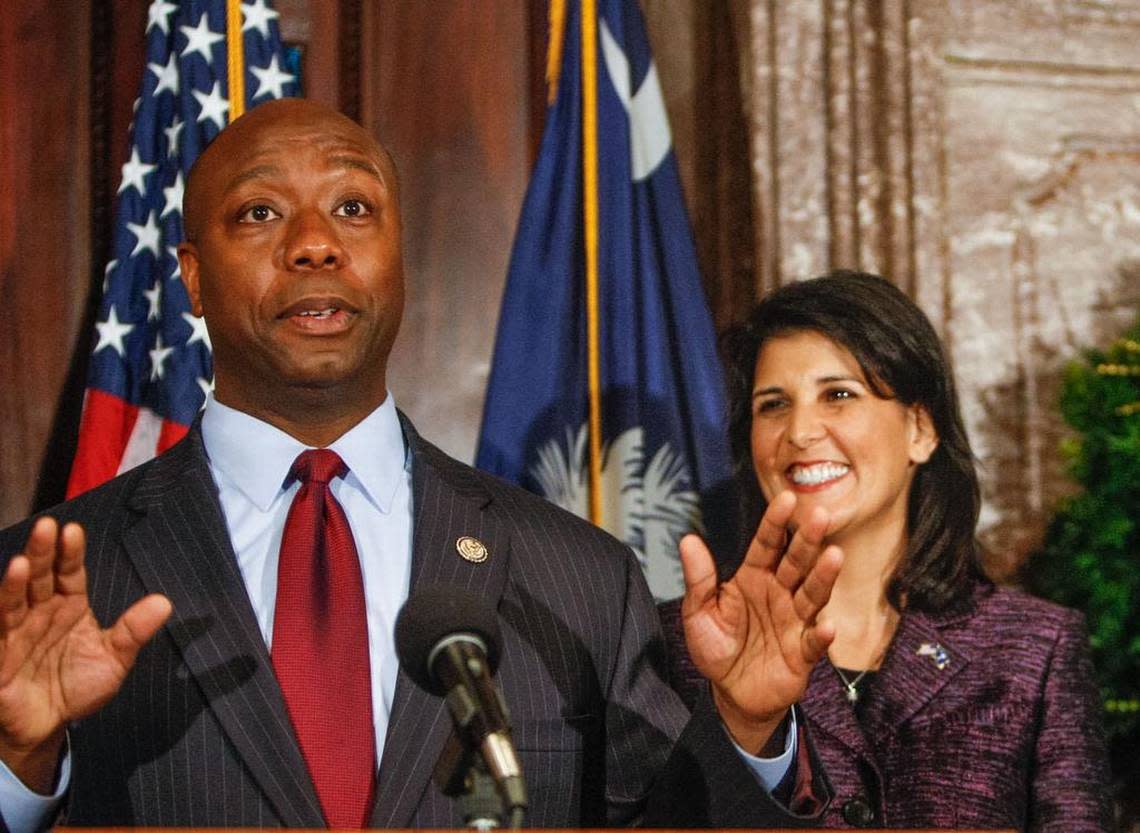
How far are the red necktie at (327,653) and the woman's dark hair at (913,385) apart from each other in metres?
1.18

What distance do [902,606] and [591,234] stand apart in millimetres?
1120

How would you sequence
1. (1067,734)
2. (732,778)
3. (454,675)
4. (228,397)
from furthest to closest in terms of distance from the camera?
(1067,734)
(228,397)
(732,778)
(454,675)

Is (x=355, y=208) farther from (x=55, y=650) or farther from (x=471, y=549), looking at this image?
(x=55, y=650)

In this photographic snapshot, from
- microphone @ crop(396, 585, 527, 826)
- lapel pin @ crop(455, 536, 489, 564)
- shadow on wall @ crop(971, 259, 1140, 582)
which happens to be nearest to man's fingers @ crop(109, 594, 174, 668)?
microphone @ crop(396, 585, 527, 826)

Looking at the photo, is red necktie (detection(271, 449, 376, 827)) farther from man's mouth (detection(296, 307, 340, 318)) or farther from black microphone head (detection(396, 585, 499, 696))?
black microphone head (detection(396, 585, 499, 696))

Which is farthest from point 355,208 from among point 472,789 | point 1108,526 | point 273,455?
point 1108,526

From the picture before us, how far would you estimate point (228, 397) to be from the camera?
211 cm

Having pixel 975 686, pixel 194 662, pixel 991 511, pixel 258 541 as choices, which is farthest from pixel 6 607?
pixel 991 511

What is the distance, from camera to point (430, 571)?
A: 6.33 ft

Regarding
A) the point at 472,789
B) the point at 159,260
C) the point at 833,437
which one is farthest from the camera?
the point at 159,260

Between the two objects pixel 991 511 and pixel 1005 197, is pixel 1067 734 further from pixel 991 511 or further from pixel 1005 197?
pixel 1005 197

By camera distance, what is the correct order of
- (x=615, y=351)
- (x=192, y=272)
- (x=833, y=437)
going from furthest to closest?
(x=615, y=351), (x=833, y=437), (x=192, y=272)

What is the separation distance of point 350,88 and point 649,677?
1.85 m

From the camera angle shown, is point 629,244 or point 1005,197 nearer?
point 629,244
